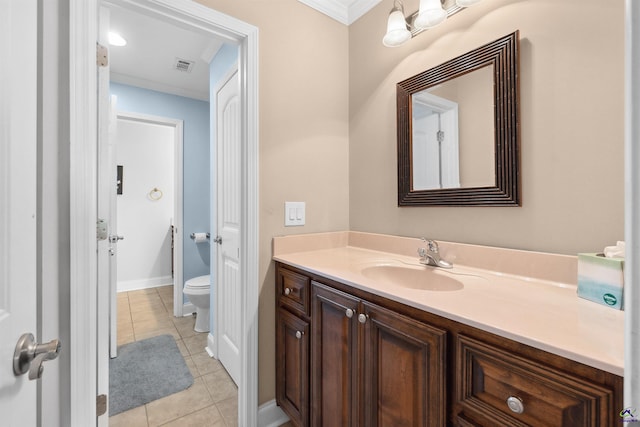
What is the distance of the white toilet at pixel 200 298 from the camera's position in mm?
2518

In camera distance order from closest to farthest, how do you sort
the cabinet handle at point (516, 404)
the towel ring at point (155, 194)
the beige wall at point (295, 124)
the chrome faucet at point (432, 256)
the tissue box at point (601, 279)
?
the cabinet handle at point (516, 404)
the tissue box at point (601, 279)
the chrome faucet at point (432, 256)
the beige wall at point (295, 124)
the towel ring at point (155, 194)

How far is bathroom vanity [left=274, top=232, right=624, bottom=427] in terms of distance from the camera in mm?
566

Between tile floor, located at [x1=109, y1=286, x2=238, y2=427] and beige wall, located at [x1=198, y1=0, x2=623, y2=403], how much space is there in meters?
0.38

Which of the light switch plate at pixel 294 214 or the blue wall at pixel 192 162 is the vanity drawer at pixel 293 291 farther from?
the blue wall at pixel 192 162

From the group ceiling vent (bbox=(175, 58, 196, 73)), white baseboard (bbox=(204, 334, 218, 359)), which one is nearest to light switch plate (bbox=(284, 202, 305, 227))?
white baseboard (bbox=(204, 334, 218, 359))

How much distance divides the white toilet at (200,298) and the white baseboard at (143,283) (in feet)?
6.24

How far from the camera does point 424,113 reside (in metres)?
1.43

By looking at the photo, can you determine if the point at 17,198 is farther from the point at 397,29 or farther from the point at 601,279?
the point at 397,29

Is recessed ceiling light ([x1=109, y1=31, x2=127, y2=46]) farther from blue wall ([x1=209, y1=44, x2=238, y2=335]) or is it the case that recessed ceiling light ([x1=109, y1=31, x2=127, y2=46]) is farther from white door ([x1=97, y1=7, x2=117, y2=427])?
white door ([x1=97, y1=7, x2=117, y2=427])

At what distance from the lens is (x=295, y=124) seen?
1.61 meters

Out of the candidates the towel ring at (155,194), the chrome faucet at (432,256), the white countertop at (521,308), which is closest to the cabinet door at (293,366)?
the white countertop at (521,308)

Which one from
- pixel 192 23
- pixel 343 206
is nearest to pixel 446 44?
A: pixel 343 206

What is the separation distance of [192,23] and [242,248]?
1090 mm

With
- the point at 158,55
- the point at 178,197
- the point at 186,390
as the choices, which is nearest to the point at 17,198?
the point at 186,390
